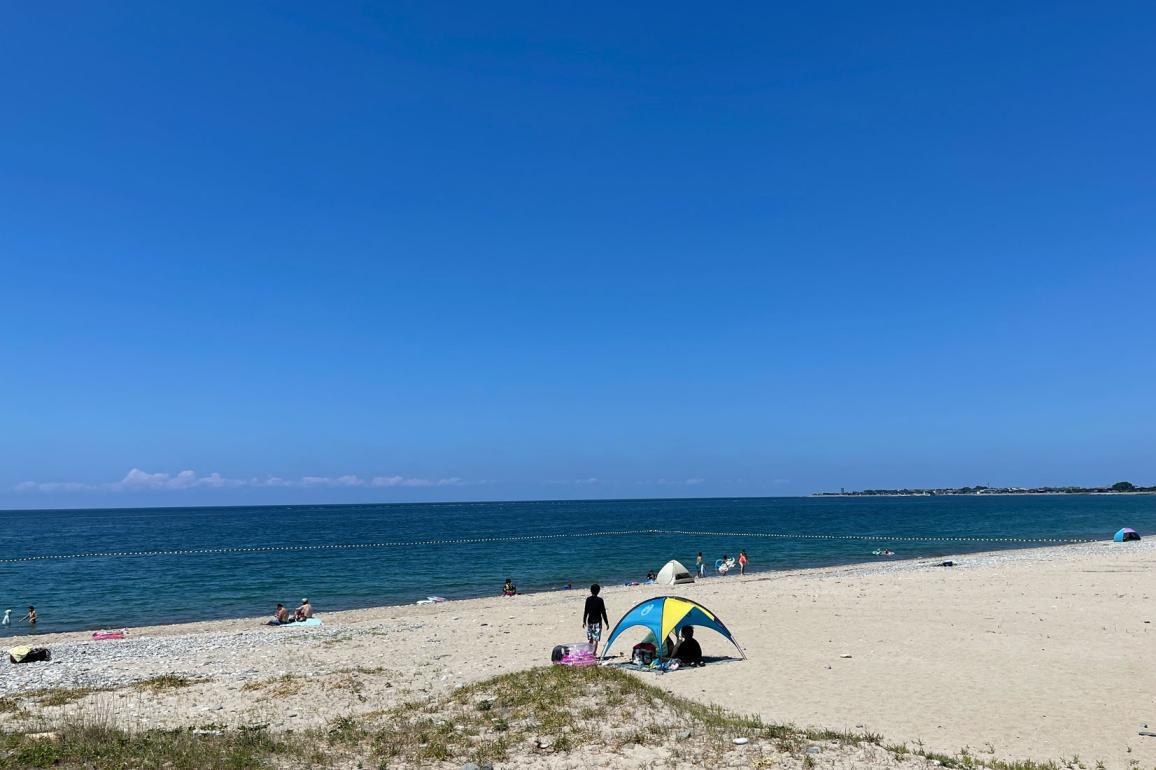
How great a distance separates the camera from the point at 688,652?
18391mm

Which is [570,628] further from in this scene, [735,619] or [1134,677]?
[1134,677]

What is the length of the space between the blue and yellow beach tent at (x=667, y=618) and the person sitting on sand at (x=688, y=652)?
13.4 inches

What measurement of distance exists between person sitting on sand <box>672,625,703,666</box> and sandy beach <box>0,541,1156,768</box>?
0.47 metres

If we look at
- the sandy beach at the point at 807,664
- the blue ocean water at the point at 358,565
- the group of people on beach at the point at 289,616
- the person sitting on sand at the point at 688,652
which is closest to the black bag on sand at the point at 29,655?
the sandy beach at the point at 807,664

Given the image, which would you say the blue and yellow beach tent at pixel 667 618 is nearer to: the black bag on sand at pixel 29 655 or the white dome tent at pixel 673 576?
the black bag on sand at pixel 29 655

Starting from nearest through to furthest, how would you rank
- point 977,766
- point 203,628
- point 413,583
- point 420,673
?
point 977,766, point 420,673, point 203,628, point 413,583

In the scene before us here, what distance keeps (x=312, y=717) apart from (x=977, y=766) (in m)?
11.8

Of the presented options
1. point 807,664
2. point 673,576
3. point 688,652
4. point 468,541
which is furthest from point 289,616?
point 468,541

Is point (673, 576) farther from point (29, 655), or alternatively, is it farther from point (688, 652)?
point (29, 655)

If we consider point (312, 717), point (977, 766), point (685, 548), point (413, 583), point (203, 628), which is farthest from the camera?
point (685, 548)

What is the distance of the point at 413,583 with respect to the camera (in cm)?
4772

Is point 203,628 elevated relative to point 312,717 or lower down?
lower down

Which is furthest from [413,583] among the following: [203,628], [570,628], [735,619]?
[735,619]

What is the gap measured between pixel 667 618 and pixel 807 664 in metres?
3.70
